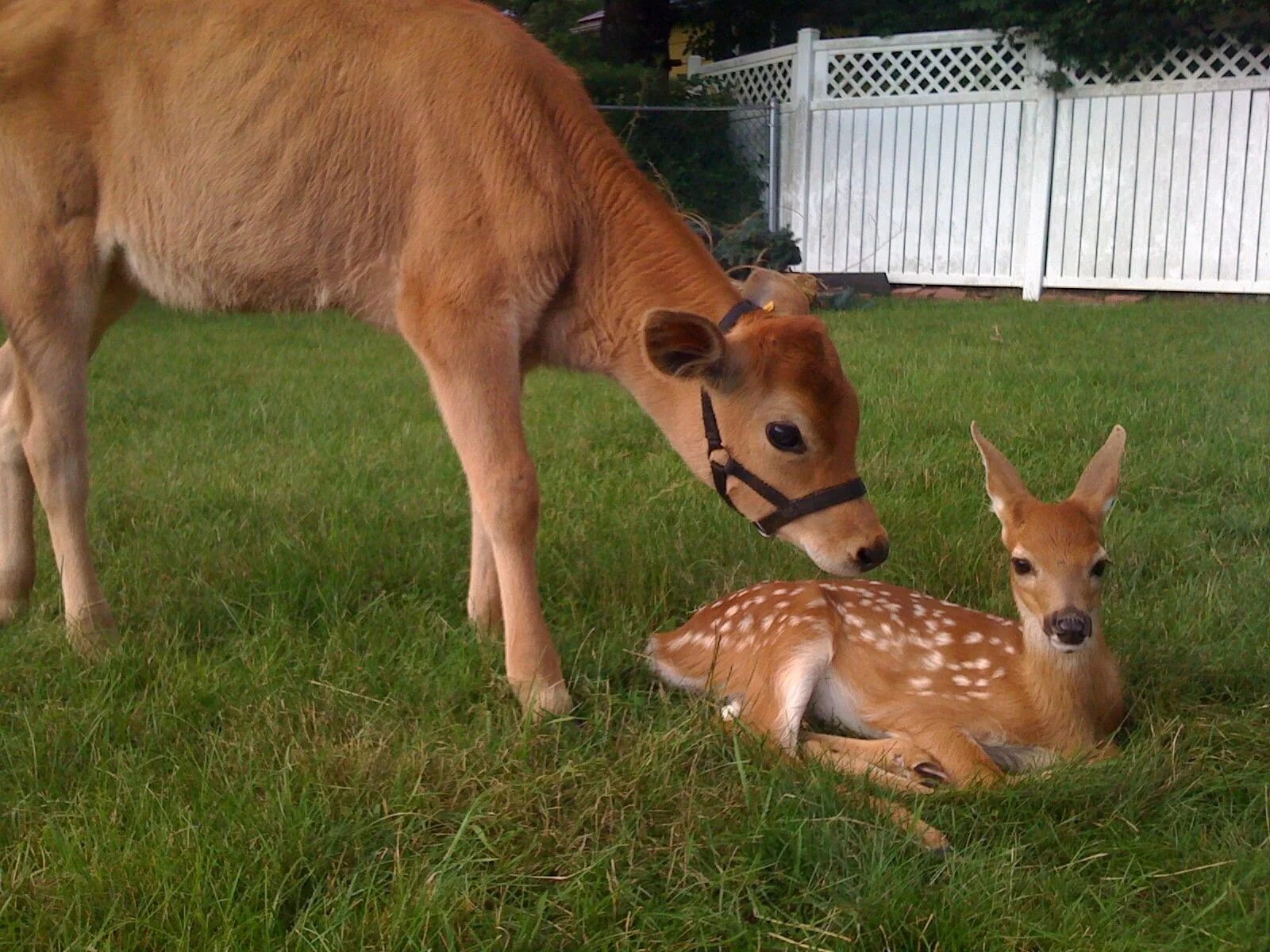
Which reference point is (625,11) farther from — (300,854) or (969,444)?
(300,854)

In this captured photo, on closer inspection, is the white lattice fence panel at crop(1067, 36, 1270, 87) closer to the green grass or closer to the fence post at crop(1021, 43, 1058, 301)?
the fence post at crop(1021, 43, 1058, 301)

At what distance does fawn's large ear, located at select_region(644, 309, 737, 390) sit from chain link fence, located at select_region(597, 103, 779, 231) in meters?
12.5

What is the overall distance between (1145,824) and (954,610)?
1.02m

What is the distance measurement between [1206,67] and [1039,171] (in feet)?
6.01

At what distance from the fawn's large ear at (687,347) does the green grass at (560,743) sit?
33.9 inches

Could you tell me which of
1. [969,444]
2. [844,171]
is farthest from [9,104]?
[844,171]

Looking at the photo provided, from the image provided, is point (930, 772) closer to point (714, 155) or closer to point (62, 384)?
point (62, 384)

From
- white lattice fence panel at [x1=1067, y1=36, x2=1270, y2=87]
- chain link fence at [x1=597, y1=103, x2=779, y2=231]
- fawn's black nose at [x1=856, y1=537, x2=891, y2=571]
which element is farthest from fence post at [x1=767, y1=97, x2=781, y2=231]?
fawn's black nose at [x1=856, y1=537, x2=891, y2=571]

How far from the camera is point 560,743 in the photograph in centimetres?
318

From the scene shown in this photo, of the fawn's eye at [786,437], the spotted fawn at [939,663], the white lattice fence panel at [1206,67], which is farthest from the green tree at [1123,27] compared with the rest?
the fawn's eye at [786,437]

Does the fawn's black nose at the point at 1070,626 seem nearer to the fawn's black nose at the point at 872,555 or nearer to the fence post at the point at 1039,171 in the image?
the fawn's black nose at the point at 872,555

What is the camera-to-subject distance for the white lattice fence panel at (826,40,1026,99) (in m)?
14.5

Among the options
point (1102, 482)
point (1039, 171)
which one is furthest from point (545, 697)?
point (1039, 171)

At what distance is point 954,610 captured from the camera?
3895 millimetres
